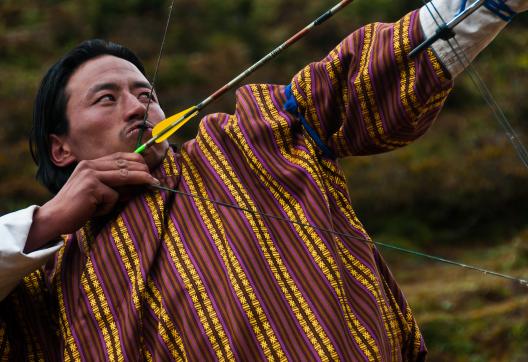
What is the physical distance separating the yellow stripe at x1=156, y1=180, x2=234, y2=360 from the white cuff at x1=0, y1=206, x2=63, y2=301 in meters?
0.22

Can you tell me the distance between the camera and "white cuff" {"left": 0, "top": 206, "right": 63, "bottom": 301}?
1430 mm

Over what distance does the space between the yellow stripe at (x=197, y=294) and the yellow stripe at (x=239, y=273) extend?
52 mm

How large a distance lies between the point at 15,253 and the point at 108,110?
362 millimetres

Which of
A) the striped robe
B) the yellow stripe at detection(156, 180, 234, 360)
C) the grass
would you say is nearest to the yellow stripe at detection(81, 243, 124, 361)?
the striped robe

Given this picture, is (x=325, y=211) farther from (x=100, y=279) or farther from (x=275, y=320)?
(x=100, y=279)

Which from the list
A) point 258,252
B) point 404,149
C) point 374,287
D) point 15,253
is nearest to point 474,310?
point 404,149

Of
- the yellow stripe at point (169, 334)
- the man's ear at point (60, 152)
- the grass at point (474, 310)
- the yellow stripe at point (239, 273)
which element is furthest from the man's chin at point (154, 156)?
the grass at point (474, 310)

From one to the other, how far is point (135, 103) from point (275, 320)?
54 cm

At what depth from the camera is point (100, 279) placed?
4.90 feet

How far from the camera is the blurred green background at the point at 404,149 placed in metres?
3.97

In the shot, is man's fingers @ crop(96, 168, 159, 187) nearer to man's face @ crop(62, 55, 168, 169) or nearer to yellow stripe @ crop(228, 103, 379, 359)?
man's face @ crop(62, 55, 168, 169)

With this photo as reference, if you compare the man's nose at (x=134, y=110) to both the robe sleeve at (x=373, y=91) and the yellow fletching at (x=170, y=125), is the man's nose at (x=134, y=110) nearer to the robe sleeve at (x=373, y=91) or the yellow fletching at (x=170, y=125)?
the yellow fletching at (x=170, y=125)

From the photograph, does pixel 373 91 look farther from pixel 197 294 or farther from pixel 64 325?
pixel 64 325

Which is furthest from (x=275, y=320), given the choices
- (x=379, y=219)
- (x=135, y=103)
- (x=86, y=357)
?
(x=379, y=219)
